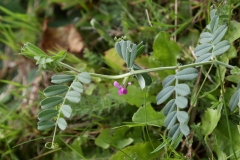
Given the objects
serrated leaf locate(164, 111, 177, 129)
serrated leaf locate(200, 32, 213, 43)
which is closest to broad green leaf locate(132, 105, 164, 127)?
serrated leaf locate(164, 111, 177, 129)

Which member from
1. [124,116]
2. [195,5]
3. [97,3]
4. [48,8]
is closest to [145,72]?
[124,116]

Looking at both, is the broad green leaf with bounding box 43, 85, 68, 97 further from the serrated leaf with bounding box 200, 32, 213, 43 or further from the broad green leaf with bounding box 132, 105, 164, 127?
the serrated leaf with bounding box 200, 32, 213, 43

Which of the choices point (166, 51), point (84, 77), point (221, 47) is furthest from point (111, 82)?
point (221, 47)

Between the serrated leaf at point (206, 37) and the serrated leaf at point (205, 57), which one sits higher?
the serrated leaf at point (206, 37)

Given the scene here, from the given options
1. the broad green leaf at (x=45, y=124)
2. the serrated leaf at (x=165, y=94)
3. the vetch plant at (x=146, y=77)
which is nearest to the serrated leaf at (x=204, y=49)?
the vetch plant at (x=146, y=77)

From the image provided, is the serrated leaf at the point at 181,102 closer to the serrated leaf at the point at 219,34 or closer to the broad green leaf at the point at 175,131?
the broad green leaf at the point at 175,131

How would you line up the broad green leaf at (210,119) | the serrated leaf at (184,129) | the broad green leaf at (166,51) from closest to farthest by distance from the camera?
1. the serrated leaf at (184,129)
2. the broad green leaf at (210,119)
3. the broad green leaf at (166,51)

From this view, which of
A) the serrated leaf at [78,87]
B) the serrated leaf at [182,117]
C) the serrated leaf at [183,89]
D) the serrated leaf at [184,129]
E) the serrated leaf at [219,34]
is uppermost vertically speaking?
the serrated leaf at [219,34]
